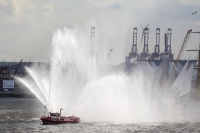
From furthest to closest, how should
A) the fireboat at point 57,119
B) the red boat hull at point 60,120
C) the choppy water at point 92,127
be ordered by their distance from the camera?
the red boat hull at point 60,120 < the fireboat at point 57,119 < the choppy water at point 92,127

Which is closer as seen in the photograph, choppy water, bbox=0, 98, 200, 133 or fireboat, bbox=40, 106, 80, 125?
choppy water, bbox=0, 98, 200, 133

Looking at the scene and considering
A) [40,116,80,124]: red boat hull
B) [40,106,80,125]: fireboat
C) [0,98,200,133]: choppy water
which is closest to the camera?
[0,98,200,133]: choppy water

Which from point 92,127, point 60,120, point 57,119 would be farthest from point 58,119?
point 92,127

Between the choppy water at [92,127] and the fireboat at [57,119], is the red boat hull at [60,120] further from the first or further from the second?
the choppy water at [92,127]

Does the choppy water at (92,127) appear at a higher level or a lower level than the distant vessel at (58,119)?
lower

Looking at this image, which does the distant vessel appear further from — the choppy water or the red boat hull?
the choppy water

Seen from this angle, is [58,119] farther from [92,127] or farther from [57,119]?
[92,127]

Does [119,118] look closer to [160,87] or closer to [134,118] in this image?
[134,118]

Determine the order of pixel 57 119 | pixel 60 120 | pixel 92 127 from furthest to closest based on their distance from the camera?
pixel 60 120 < pixel 57 119 < pixel 92 127

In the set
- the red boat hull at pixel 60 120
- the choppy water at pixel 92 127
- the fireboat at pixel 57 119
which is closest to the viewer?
the choppy water at pixel 92 127

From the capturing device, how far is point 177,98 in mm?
125750

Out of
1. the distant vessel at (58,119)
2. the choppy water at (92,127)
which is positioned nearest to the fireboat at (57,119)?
the distant vessel at (58,119)

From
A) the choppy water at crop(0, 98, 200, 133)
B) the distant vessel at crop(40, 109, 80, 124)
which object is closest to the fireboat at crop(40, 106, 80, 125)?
the distant vessel at crop(40, 109, 80, 124)

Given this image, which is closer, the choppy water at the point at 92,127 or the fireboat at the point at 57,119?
the choppy water at the point at 92,127
